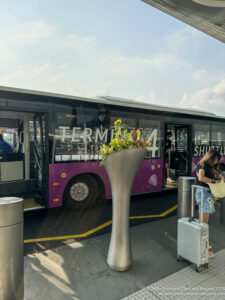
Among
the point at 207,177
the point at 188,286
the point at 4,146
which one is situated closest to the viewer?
the point at 188,286

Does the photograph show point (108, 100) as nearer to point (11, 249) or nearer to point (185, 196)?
point (185, 196)

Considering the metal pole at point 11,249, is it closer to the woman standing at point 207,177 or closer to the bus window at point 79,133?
the woman standing at point 207,177

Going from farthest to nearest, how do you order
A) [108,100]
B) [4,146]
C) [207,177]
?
[4,146] → [108,100] → [207,177]

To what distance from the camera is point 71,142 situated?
5.82 m

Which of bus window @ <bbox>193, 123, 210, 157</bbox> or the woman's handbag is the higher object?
bus window @ <bbox>193, 123, 210, 157</bbox>

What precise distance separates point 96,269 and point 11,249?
152 centimetres

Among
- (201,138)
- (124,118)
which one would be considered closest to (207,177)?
(124,118)

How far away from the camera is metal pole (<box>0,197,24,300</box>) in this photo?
2271 millimetres

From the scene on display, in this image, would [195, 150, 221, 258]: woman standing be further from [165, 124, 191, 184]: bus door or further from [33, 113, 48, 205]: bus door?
[165, 124, 191, 184]: bus door

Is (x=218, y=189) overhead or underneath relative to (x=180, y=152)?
underneath

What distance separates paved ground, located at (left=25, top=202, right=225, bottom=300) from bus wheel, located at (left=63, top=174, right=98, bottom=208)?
5.94 feet

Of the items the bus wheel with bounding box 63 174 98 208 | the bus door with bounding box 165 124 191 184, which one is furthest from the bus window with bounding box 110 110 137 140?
the bus door with bounding box 165 124 191 184

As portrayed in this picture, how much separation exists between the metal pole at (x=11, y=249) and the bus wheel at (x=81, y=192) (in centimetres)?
358

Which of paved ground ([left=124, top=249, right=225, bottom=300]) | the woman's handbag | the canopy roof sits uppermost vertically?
the canopy roof
